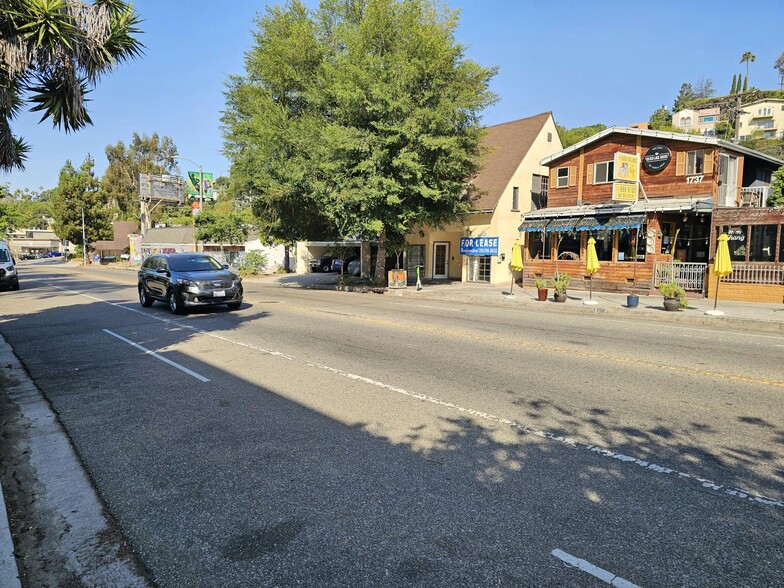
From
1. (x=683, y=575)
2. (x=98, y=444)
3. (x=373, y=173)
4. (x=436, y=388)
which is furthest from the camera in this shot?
(x=373, y=173)

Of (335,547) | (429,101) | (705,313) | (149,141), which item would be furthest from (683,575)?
(149,141)

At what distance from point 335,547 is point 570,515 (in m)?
1.57

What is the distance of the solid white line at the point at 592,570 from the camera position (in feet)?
8.52

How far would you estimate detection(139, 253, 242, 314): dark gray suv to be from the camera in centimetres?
1332

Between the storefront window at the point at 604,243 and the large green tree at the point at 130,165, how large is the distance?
268 feet

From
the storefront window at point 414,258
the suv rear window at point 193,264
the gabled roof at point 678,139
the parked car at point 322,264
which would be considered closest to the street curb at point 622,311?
the gabled roof at point 678,139

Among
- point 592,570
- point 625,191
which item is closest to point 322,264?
point 625,191

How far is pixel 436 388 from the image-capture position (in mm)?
6309

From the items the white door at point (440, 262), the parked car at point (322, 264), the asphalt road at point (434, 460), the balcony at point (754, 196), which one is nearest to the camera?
the asphalt road at point (434, 460)

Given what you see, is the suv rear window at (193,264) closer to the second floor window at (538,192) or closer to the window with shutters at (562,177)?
the window with shutters at (562,177)

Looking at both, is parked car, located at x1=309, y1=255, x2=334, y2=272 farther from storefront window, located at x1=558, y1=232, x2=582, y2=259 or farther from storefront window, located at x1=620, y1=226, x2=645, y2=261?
storefront window, located at x1=620, y1=226, x2=645, y2=261

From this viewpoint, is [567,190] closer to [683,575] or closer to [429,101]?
[429,101]

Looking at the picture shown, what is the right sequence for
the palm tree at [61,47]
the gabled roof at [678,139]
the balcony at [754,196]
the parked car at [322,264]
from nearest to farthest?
the palm tree at [61,47] → the gabled roof at [678,139] → the balcony at [754,196] → the parked car at [322,264]

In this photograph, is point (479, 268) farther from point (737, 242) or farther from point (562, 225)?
point (737, 242)
